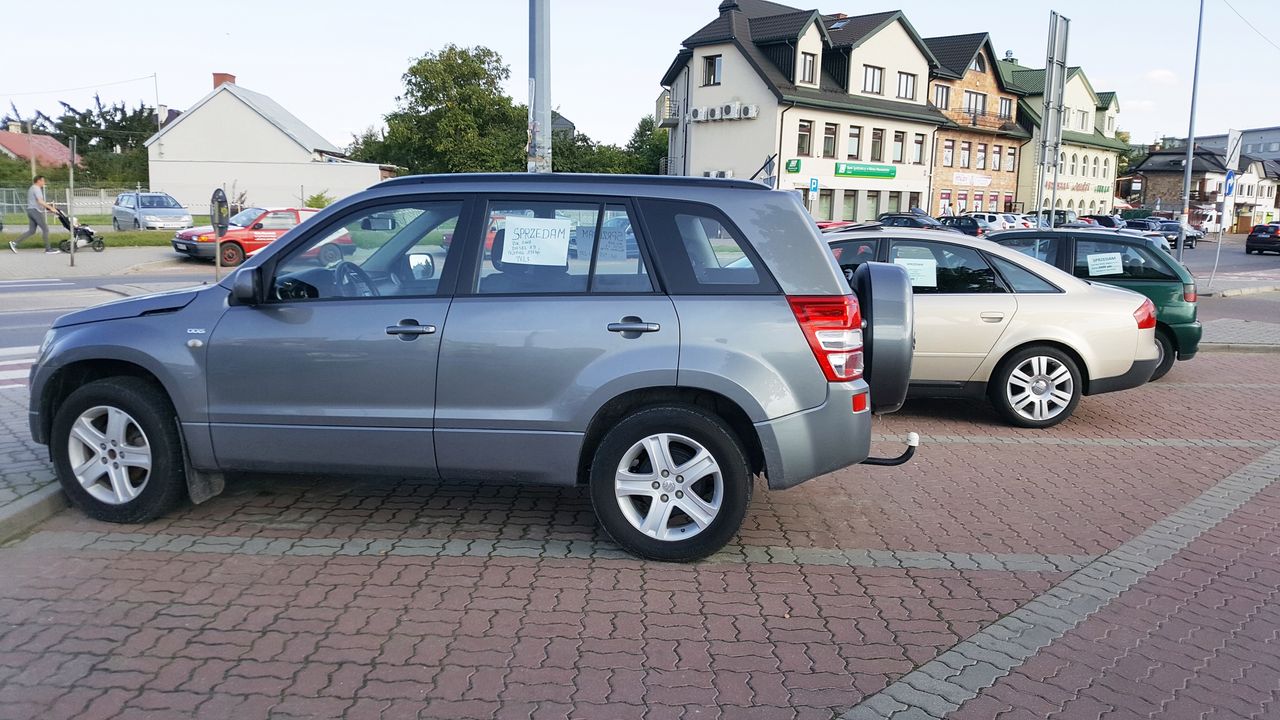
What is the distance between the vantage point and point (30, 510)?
4965mm

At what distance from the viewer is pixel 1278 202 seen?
9994 centimetres

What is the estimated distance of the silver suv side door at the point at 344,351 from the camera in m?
4.60

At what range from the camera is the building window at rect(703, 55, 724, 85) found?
46.8 metres

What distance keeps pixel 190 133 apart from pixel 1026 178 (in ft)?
173

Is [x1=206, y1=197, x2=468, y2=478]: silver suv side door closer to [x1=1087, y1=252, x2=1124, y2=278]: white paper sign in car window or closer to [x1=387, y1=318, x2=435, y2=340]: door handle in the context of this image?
[x1=387, y1=318, x2=435, y2=340]: door handle

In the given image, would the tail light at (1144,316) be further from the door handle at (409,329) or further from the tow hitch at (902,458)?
the door handle at (409,329)

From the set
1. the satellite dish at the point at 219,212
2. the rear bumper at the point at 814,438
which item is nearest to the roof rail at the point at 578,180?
the rear bumper at the point at 814,438

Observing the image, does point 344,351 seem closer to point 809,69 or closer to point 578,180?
point 578,180

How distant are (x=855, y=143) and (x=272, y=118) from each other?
34951 millimetres

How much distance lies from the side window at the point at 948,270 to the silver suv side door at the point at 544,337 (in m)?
4.18

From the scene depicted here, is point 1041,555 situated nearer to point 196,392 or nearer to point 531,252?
point 531,252

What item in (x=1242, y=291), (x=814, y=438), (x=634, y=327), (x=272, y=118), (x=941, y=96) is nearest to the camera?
(x=634, y=327)

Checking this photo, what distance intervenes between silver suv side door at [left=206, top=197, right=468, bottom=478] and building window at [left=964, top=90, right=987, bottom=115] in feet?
187

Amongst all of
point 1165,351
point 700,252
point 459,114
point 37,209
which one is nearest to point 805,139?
point 459,114
